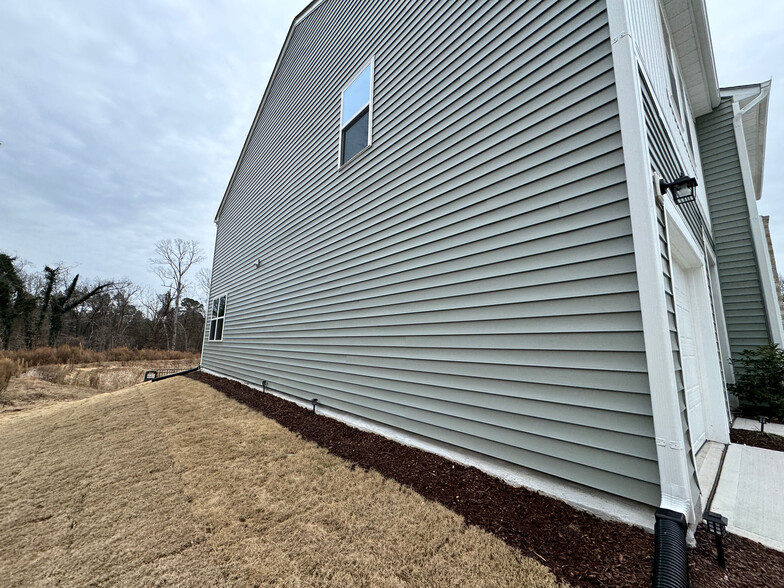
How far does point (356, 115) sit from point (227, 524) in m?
4.97

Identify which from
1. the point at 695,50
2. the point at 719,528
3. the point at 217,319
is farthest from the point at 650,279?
the point at 217,319

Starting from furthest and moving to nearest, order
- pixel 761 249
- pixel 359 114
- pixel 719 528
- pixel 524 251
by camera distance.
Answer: pixel 761 249
pixel 359 114
pixel 524 251
pixel 719 528

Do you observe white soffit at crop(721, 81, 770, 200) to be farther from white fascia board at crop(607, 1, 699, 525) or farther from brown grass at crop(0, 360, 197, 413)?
brown grass at crop(0, 360, 197, 413)

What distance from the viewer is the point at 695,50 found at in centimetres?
484

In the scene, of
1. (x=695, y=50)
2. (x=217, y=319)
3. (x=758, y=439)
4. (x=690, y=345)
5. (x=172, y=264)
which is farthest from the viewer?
(x=172, y=264)

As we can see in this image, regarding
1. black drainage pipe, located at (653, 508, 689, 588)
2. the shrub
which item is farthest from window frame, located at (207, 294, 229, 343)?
black drainage pipe, located at (653, 508, 689, 588)

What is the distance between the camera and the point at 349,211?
14.7 ft

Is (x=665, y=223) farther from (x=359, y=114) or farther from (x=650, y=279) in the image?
(x=359, y=114)

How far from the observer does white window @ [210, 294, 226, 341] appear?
1004 centimetres

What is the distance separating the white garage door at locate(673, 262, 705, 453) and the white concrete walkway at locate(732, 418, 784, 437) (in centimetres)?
133

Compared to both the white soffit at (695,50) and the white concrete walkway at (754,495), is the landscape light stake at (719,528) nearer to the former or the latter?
the white concrete walkway at (754,495)

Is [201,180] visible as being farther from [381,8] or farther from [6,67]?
[381,8]

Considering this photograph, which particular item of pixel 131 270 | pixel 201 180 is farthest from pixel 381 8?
pixel 131 270

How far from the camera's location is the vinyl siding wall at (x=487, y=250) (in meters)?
1.94
